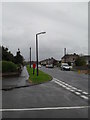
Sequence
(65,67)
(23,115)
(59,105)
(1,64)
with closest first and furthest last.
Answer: (23,115)
(59,105)
(1,64)
(65,67)

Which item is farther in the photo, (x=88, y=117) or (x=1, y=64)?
(x=1, y=64)

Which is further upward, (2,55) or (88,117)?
(2,55)

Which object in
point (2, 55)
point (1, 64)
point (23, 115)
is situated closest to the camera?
point (23, 115)

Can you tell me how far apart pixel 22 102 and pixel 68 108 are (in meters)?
2.20

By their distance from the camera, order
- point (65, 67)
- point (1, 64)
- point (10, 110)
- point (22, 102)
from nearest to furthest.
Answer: point (10, 110) < point (22, 102) < point (1, 64) < point (65, 67)

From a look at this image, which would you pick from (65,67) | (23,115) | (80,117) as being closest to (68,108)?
(80,117)

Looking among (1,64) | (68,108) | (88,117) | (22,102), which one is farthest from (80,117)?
(1,64)

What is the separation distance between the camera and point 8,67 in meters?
27.9

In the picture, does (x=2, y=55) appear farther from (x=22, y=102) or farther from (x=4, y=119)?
(x=4, y=119)

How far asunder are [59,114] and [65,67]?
146 ft

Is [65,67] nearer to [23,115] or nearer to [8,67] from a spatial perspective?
[8,67]

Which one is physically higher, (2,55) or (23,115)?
(2,55)

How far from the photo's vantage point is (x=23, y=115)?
663cm

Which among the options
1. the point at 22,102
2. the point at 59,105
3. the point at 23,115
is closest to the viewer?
the point at 23,115
